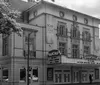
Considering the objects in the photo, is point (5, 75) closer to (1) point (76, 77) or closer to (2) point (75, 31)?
(1) point (76, 77)

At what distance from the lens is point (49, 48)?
35500mm

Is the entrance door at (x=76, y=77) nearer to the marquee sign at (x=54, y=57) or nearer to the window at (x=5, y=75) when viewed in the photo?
the marquee sign at (x=54, y=57)

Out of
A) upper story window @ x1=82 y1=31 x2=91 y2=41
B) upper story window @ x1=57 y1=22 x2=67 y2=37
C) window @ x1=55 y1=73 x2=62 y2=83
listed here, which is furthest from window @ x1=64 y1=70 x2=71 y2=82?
upper story window @ x1=82 y1=31 x2=91 y2=41

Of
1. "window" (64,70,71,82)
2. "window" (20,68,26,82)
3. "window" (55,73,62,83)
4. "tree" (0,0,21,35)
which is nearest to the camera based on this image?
"tree" (0,0,21,35)

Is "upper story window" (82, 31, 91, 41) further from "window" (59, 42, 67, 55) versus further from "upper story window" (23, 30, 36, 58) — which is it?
"upper story window" (23, 30, 36, 58)

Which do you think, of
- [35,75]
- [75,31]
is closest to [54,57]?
[35,75]

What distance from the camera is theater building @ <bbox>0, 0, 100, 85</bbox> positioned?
32.1 m

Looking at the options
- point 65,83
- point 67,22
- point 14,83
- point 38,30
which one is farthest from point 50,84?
point 67,22

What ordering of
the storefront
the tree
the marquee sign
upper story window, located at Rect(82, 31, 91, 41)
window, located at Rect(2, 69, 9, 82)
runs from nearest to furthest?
the tree < window, located at Rect(2, 69, 9, 82) < the marquee sign < the storefront < upper story window, located at Rect(82, 31, 91, 41)

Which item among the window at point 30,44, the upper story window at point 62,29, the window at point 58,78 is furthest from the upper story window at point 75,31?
the window at point 30,44

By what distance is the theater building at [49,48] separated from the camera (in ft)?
105

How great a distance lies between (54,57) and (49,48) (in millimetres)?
2525

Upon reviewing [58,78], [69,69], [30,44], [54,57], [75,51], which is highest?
[30,44]

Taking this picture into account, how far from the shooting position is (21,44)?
32.4 meters
